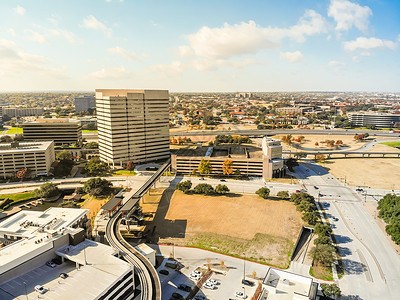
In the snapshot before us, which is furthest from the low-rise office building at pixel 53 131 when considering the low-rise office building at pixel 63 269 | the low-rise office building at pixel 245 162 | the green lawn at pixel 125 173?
the low-rise office building at pixel 63 269

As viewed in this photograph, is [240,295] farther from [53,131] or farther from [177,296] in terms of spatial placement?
[53,131]

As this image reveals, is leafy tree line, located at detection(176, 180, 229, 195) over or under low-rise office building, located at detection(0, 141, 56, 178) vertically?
under

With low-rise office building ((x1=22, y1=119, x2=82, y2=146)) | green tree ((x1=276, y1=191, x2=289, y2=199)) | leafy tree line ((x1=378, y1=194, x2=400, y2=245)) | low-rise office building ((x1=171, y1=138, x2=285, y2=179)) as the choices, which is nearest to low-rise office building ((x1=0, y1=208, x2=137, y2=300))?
green tree ((x1=276, y1=191, x2=289, y2=199))

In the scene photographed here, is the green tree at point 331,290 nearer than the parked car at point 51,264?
No

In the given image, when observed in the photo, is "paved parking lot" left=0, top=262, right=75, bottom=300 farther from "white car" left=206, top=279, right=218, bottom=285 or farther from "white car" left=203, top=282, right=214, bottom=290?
"white car" left=206, top=279, right=218, bottom=285

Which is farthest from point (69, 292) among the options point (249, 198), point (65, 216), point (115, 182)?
Answer: point (115, 182)

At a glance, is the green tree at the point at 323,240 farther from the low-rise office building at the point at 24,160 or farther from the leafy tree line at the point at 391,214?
A: the low-rise office building at the point at 24,160
